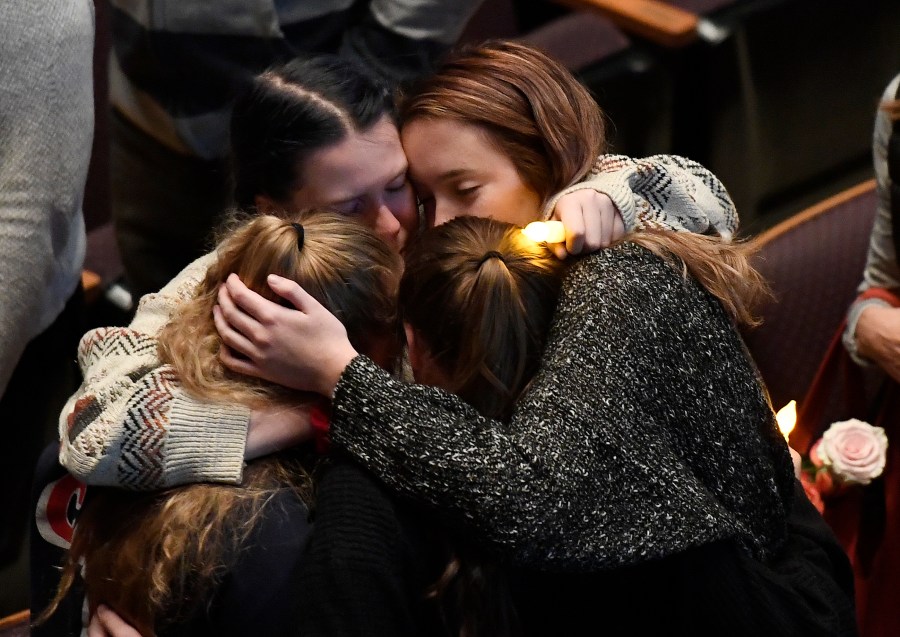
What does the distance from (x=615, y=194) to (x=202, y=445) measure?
524 millimetres

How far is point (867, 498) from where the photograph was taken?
1752 millimetres

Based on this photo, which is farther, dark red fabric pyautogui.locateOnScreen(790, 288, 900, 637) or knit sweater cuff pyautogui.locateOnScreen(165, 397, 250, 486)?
dark red fabric pyautogui.locateOnScreen(790, 288, 900, 637)

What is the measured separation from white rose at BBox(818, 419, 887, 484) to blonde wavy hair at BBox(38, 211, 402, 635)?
0.80 meters

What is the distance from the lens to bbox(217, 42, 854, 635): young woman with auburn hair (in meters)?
0.99

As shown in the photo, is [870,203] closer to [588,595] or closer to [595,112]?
[595,112]

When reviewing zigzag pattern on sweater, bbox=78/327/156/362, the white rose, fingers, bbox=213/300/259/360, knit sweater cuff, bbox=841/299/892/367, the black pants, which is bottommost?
the black pants

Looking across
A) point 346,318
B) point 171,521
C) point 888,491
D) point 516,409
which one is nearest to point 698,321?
point 516,409

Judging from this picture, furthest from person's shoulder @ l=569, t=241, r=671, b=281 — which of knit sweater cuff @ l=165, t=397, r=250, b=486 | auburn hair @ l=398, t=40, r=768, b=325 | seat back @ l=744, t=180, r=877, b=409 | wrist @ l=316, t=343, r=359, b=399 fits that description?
seat back @ l=744, t=180, r=877, b=409

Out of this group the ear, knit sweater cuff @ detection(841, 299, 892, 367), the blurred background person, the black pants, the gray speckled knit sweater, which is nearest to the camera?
the gray speckled knit sweater

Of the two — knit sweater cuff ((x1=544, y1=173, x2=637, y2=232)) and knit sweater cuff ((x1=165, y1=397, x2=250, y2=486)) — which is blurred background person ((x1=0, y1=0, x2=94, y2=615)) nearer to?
knit sweater cuff ((x1=165, y1=397, x2=250, y2=486))

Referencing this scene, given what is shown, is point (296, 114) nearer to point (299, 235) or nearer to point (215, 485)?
point (299, 235)

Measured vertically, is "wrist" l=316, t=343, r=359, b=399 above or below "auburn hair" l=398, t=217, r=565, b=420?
below

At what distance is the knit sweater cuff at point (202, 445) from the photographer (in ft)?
3.59

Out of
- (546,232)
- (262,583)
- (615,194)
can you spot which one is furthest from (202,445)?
(615,194)
